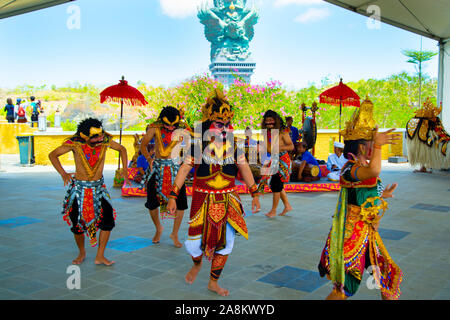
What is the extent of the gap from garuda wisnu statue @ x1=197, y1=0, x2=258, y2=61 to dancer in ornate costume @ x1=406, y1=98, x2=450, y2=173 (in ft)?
133

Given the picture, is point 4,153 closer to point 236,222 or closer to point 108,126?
point 108,126

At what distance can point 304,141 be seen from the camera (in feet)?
35.6

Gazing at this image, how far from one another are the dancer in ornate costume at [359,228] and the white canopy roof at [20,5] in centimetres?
916

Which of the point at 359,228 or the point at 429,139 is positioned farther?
the point at 429,139

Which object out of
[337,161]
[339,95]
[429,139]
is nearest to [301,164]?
[337,161]

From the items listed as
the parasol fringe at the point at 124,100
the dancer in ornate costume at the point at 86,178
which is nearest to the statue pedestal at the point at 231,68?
the parasol fringe at the point at 124,100

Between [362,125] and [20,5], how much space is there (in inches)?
405

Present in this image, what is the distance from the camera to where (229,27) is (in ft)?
164

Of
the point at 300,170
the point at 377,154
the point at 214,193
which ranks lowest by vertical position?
the point at 300,170

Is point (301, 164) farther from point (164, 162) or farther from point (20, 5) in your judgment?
point (20, 5)

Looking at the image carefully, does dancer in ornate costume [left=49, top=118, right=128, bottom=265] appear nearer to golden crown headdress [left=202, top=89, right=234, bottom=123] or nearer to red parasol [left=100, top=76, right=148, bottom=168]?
golden crown headdress [left=202, top=89, right=234, bottom=123]

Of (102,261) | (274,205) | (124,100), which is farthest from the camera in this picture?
(124,100)

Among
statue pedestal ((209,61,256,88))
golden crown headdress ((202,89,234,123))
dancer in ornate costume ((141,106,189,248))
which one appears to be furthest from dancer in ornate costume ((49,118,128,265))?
statue pedestal ((209,61,256,88))
